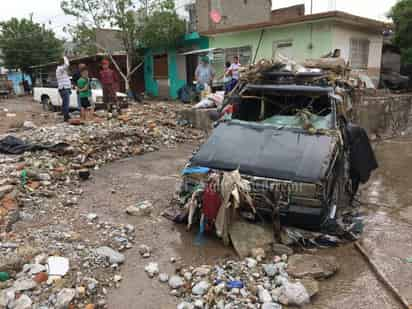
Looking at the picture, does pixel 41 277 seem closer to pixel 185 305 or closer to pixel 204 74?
pixel 185 305

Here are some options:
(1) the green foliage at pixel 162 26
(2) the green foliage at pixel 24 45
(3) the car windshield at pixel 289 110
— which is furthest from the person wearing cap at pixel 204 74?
(2) the green foliage at pixel 24 45

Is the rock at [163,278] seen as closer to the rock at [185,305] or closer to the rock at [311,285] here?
the rock at [185,305]

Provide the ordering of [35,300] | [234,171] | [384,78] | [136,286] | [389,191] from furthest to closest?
[384,78] < [389,191] < [234,171] < [136,286] < [35,300]

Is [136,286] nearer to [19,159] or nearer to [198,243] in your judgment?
[198,243]

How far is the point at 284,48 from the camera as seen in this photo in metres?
12.5

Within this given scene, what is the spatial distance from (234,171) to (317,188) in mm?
921

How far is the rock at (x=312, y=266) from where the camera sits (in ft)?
11.1

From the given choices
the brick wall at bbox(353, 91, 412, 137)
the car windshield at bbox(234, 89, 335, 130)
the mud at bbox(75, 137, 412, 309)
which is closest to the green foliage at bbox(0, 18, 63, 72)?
the mud at bbox(75, 137, 412, 309)

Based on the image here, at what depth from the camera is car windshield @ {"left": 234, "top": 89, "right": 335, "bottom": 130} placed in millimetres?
4727

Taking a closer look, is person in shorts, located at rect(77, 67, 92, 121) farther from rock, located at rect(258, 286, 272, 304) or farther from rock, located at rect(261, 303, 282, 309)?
rock, located at rect(261, 303, 282, 309)

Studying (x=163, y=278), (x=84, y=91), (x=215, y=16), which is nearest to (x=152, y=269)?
(x=163, y=278)

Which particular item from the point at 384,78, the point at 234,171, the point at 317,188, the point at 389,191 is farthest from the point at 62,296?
the point at 384,78

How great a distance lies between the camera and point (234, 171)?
3934 millimetres

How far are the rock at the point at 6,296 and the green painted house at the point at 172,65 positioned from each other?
13.9 m
